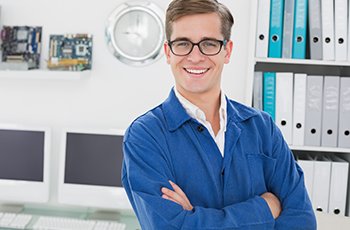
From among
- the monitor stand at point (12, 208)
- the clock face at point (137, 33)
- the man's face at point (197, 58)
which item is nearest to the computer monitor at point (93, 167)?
the monitor stand at point (12, 208)

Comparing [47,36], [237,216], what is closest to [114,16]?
[47,36]

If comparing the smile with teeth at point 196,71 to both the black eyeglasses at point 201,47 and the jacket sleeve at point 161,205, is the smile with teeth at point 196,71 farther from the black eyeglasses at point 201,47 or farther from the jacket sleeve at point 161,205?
the jacket sleeve at point 161,205

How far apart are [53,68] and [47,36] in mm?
197

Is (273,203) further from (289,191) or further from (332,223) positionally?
(332,223)

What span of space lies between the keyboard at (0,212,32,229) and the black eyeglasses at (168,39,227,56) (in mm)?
1487

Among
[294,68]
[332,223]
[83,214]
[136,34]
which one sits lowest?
[83,214]

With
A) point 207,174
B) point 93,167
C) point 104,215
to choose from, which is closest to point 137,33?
point 93,167

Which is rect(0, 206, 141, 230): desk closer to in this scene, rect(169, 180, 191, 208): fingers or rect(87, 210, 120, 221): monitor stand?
rect(87, 210, 120, 221): monitor stand

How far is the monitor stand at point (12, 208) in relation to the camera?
263 centimetres

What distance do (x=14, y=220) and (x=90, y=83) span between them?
→ 0.83 metres

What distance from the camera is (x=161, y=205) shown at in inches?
49.8

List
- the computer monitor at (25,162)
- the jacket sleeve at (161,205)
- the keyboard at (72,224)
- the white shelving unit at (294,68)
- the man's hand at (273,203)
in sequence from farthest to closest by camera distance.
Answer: the computer monitor at (25,162) < the keyboard at (72,224) < the white shelving unit at (294,68) < the man's hand at (273,203) < the jacket sleeve at (161,205)

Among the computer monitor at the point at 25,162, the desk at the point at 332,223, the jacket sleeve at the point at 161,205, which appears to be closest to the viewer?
the jacket sleeve at the point at 161,205

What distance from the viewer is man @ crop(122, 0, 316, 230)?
4.25ft
